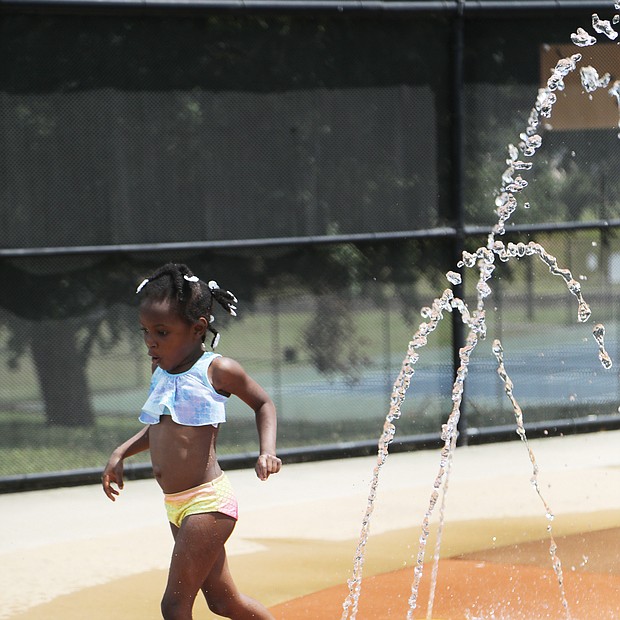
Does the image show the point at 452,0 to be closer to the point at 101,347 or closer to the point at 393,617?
the point at 101,347

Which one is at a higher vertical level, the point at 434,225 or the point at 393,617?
the point at 434,225

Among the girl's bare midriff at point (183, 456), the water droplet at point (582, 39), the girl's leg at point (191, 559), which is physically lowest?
the girl's leg at point (191, 559)

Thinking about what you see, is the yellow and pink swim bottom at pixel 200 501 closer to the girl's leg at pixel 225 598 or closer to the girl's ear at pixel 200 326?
the girl's leg at pixel 225 598

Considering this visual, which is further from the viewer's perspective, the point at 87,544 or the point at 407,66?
the point at 407,66

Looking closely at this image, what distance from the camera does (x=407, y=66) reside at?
7.58 meters

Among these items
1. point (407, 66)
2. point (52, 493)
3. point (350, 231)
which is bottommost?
point (52, 493)

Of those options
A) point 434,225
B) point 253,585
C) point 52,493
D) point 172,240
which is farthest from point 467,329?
point 253,585

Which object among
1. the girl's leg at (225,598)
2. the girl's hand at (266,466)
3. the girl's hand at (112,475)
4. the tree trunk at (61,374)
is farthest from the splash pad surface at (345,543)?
the girl's hand at (266,466)

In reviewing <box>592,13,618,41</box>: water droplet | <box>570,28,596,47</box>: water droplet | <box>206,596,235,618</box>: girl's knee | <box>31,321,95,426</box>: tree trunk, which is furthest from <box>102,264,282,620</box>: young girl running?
<box>592,13,618,41</box>: water droplet

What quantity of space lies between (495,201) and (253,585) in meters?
3.90

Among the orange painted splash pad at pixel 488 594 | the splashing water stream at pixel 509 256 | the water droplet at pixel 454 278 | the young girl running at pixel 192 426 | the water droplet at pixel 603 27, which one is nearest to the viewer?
the young girl running at pixel 192 426

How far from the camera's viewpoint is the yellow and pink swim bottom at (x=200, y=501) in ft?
11.1

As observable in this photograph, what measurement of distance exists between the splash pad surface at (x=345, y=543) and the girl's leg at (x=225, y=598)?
78cm

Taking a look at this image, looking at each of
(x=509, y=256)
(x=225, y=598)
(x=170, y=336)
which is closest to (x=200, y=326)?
(x=170, y=336)
